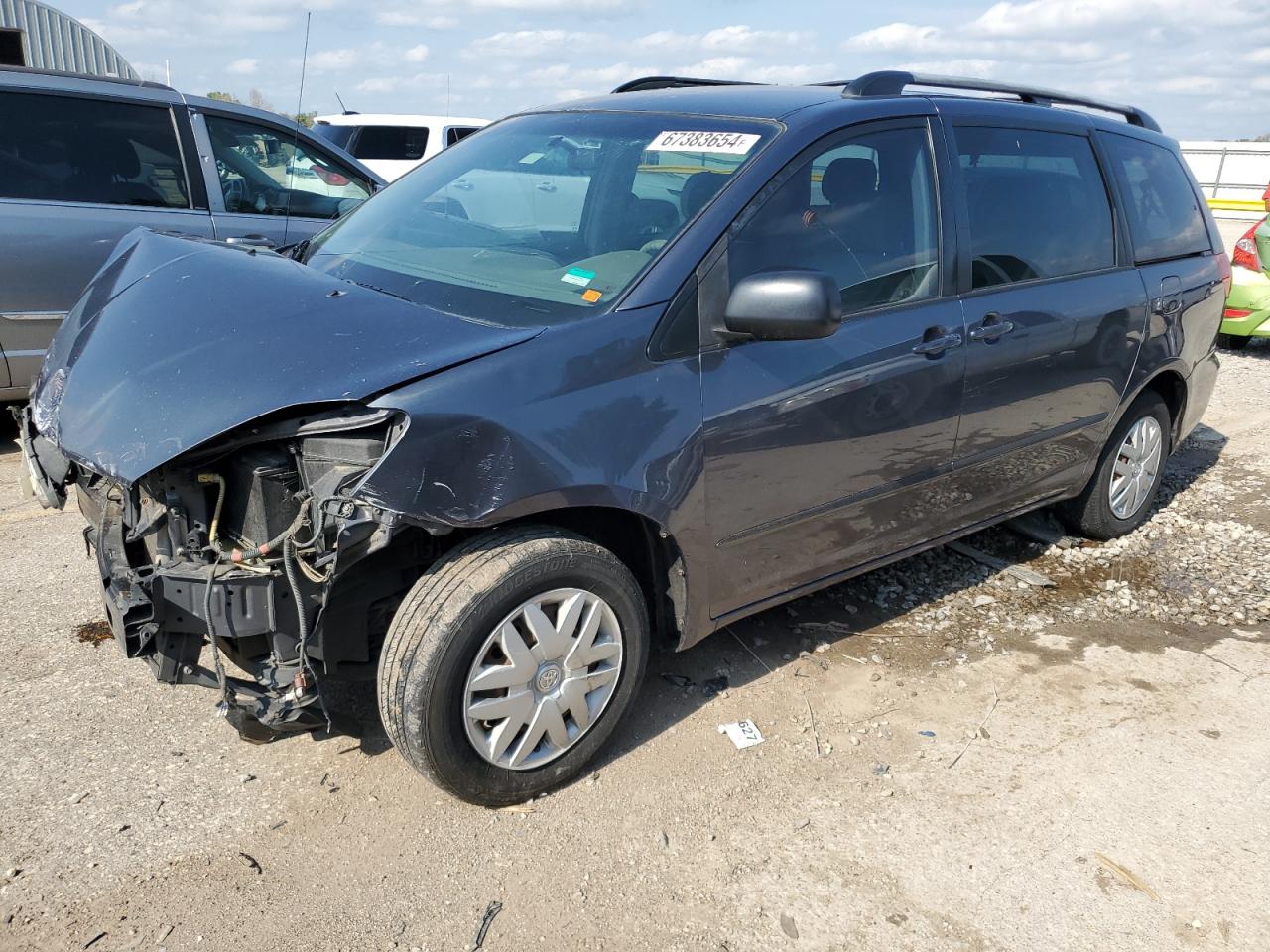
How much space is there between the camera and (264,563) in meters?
2.47

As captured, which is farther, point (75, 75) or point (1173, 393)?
point (75, 75)

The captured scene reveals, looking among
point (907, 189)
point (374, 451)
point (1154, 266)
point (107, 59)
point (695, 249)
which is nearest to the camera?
point (374, 451)

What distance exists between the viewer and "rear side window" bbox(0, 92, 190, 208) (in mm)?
5305

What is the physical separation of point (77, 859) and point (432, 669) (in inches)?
39.7

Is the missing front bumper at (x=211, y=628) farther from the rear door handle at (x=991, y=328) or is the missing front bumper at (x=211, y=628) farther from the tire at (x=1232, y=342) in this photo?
the tire at (x=1232, y=342)

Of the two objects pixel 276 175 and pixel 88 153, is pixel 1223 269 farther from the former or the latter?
pixel 88 153

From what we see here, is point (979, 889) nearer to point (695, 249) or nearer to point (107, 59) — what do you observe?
point (695, 249)

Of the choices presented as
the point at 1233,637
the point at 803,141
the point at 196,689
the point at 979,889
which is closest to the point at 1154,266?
the point at 1233,637

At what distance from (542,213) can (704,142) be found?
0.60 meters

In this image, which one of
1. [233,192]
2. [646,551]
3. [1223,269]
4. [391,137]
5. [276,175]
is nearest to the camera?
[646,551]

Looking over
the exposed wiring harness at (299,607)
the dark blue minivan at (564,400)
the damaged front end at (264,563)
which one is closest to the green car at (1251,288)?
the dark blue minivan at (564,400)

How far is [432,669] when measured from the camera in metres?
2.50

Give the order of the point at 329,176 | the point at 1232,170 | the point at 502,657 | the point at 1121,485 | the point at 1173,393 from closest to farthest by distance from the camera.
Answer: the point at 502,657 → the point at 1121,485 → the point at 1173,393 → the point at 329,176 → the point at 1232,170

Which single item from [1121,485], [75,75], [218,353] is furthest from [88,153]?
[1121,485]
